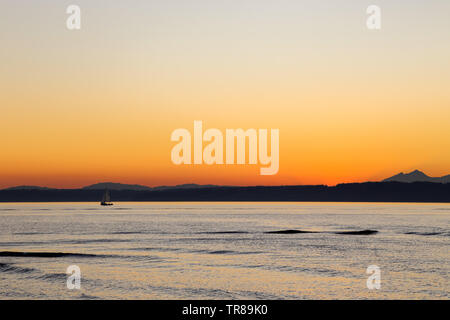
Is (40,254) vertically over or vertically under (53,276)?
under

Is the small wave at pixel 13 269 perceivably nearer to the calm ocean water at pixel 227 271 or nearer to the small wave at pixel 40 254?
the calm ocean water at pixel 227 271

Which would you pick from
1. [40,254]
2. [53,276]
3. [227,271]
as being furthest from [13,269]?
[227,271]

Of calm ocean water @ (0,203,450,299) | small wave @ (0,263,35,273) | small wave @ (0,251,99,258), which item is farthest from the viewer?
small wave @ (0,251,99,258)

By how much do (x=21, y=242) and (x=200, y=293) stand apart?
64.6 metres

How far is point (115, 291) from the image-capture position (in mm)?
45375

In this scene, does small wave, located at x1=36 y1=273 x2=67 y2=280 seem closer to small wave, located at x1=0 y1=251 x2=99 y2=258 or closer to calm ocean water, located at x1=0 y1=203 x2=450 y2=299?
calm ocean water, located at x1=0 y1=203 x2=450 y2=299

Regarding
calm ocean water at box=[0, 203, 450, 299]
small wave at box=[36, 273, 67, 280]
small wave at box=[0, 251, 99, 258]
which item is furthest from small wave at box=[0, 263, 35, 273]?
small wave at box=[0, 251, 99, 258]

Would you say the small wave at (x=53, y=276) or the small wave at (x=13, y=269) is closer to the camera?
the small wave at (x=53, y=276)

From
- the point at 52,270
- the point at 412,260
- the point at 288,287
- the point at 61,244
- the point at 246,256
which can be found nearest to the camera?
the point at 288,287

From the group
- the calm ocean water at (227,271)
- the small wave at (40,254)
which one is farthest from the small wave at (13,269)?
the small wave at (40,254)

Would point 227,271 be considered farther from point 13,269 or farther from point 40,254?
point 40,254

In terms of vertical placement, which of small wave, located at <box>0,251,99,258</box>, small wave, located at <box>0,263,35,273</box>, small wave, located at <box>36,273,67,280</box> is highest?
small wave, located at <box>36,273,67,280</box>
